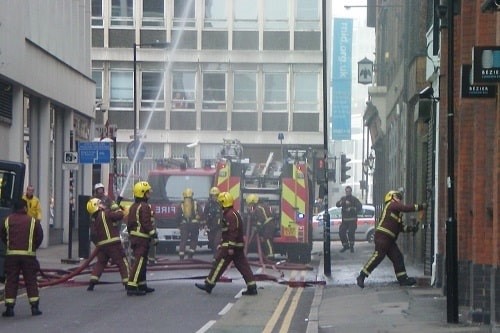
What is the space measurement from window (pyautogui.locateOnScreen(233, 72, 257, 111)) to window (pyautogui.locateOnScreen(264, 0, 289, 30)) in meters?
2.26

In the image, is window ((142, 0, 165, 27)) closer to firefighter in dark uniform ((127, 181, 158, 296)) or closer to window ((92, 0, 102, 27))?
window ((92, 0, 102, 27))

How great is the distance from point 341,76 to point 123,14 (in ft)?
34.7

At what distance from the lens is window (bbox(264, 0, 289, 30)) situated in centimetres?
5291

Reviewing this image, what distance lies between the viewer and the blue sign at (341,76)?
56.2 m

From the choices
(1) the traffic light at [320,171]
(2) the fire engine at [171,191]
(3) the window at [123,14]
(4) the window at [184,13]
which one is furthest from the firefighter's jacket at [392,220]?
(3) the window at [123,14]

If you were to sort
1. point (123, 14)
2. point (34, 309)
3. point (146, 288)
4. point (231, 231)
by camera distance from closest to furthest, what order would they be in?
point (34, 309), point (231, 231), point (146, 288), point (123, 14)

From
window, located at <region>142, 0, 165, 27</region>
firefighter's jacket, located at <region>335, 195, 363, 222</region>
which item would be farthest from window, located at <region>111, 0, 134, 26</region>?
firefighter's jacket, located at <region>335, 195, 363, 222</region>

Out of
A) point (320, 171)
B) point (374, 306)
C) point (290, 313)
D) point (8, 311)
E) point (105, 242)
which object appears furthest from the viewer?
point (320, 171)

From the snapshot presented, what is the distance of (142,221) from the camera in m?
21.2

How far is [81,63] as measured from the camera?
137 ft

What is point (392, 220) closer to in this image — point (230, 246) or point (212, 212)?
point (230, 246)

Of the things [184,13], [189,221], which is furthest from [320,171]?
[184,13]

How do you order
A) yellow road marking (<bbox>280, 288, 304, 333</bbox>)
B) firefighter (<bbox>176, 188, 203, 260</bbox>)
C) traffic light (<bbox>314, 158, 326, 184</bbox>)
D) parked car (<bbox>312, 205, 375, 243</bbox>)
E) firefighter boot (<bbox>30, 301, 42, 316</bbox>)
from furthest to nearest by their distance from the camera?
parked car (<bbox>312, 205, 375, 243</bbox>), firefighter (<bbox>176, 188, 203, 260</bbox>), traffic light (<bbox>314, 158, 326, 184</bbox>), firefighter boot (<bbox>30, 301, 42, 316</bbox>), yellow road marking (<bbox>280, 288, 304, 333</bbox>)

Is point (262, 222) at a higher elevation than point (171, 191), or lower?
lower
